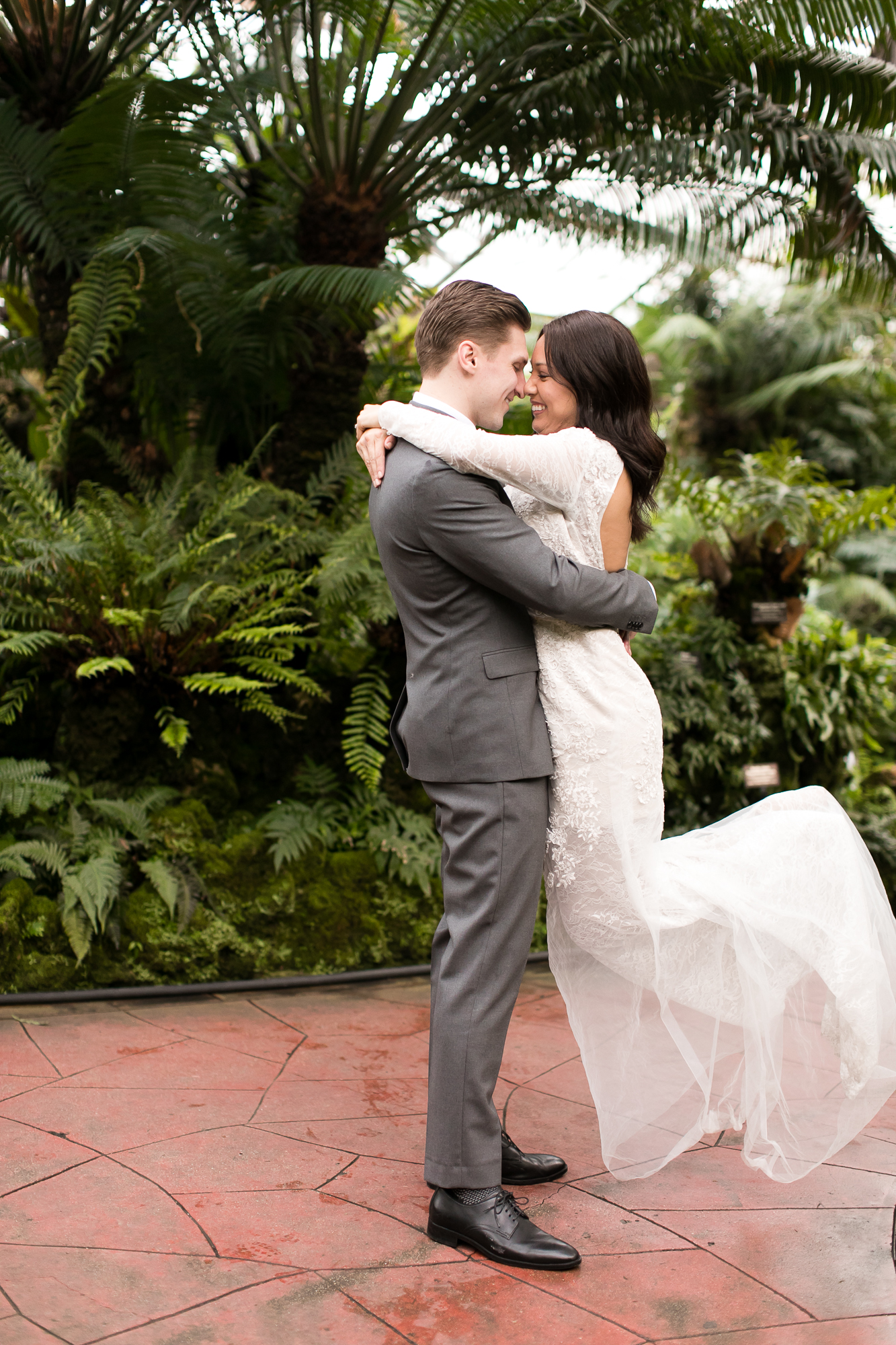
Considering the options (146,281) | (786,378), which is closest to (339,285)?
(146,281)

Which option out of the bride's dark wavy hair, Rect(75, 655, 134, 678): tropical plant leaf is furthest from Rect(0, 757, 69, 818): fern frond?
the bride's dark wavy hair

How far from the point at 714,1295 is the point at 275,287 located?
4.43 meters

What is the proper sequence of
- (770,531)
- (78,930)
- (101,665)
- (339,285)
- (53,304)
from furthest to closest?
(770,531) < (53,304) < (339,285) < (101,665) < (78,930)

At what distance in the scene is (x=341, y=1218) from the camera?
2.29 metres

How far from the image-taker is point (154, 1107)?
9.09 feet

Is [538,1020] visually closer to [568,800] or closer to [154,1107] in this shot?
[154,1107]

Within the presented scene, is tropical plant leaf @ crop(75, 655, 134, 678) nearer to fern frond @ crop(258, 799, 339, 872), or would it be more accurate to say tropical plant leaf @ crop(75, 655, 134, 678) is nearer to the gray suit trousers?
fern frond @ crop(258, 799, 339, 872)

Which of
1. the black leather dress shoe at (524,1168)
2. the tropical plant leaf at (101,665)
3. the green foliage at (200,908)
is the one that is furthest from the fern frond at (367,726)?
the black leather dress shoe at (524,1168)

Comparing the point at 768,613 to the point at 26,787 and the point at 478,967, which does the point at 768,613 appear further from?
the point at 478,967

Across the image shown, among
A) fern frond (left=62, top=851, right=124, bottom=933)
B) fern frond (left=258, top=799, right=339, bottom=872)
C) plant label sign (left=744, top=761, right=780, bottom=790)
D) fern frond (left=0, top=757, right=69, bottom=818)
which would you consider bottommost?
fern frond (left=62, top=851, right=124, bottom=933)

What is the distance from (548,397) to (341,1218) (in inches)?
74.5

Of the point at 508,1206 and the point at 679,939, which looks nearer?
the point at 508,1206

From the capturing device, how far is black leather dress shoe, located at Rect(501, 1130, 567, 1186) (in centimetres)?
251

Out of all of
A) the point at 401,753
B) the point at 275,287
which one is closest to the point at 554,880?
the point at 401,753
